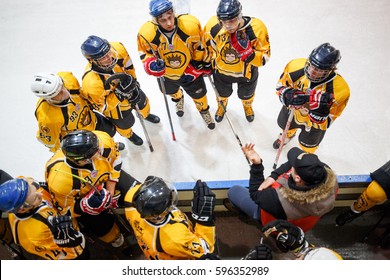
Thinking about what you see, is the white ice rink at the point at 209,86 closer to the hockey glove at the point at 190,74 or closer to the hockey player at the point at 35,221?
the hockey glove at the point at 190,74

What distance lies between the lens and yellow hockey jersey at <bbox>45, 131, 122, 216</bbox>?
1997 mm

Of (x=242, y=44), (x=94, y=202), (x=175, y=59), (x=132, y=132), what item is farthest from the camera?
(x=132, y=132)

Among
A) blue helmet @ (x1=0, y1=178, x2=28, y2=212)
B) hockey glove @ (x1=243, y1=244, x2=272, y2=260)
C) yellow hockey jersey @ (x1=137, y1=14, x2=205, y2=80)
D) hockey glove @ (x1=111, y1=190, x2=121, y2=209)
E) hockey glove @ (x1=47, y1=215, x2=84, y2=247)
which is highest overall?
yellow hockey jersey @ (x1=137, y1=14, x2=205, y2=80)

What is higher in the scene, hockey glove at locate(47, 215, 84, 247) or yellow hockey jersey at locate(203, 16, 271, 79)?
yellow hockey jersey at locate(203, 16, 271, 79)

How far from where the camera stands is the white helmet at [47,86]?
2.17m

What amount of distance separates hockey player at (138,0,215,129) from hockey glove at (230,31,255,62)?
0.30m

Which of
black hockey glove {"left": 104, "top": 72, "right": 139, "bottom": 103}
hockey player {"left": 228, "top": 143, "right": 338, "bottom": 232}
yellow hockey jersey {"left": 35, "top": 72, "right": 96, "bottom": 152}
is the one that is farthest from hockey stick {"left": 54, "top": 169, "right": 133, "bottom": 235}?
hockey player {"left": 228, "top": 143, "right": 338, "bottom": 232}

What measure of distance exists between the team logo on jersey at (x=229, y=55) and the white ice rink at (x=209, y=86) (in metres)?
0.83

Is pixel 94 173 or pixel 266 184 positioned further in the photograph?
pixel 94 173

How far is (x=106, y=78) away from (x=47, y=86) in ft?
1.52

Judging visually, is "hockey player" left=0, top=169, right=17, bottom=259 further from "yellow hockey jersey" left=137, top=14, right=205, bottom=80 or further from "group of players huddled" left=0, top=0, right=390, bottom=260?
"yellow hockey jersey" left=137, top=14, right=205, bottom=80

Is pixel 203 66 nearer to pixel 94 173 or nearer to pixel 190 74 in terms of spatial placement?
pixel 190 74

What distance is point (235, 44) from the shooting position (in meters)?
2.46

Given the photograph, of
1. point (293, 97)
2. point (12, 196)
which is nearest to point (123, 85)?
point (12, 196)
